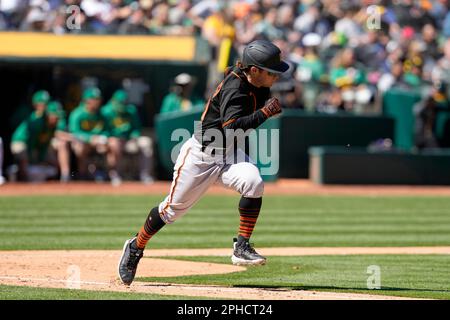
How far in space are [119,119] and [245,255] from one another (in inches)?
430

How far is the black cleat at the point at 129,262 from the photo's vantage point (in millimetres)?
A: 7508

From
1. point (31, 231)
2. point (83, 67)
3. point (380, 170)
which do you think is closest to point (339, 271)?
point (31, 231)

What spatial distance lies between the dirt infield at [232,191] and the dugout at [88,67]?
1807 mm

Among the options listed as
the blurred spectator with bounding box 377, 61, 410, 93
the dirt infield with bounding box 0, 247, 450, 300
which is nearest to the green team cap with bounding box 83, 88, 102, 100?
the blurred spectator with bounding box 377, 61, 410, 93

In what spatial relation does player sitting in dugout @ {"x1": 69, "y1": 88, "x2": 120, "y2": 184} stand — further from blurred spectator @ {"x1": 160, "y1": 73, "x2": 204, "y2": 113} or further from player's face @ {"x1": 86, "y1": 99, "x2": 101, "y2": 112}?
blurred spectator @ {"x1": 160, "y1": 73, "x2": 204, "y2": 113}

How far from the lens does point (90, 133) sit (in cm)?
1805

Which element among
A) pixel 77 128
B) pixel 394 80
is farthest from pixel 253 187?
pixel 394 80

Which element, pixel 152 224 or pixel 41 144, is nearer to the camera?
pixel 152 224

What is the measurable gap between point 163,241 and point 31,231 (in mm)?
1594

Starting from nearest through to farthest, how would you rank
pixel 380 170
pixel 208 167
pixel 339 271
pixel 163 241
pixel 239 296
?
1. pixel 239 296
2. pixel 208 167
3. pixel 339 271
4. pixel 163 241
5. pixel 380 170

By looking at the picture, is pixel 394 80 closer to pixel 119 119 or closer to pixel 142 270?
pixel 119 119

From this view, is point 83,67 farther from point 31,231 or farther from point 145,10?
point 31,231

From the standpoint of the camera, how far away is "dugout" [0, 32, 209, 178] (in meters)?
18.6
